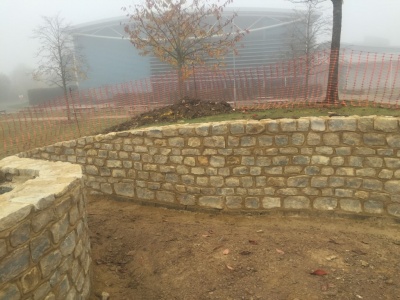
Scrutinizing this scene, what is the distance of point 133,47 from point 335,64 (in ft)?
78.6

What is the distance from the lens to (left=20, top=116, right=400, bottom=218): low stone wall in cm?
493

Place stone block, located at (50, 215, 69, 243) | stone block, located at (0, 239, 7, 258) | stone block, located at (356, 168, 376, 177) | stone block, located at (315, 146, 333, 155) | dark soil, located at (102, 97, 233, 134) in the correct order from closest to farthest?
stone block, located at (0, 239, 7, 258) → stone block, located at (50, 215, 69, 243) → stone block, located at (356, 168, 376, 177) → stone block, located at (315, 146, 333, 155) → dark soil, located at (102, 97, 233, 134)

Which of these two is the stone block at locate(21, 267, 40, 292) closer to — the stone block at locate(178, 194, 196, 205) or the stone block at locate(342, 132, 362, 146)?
the stone block at locate(178, 194, 196, 205)

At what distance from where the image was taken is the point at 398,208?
4.89 meters

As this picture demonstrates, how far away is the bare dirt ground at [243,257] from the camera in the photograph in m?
3.61

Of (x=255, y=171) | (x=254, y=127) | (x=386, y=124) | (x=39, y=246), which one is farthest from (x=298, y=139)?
(x=39, y=246)

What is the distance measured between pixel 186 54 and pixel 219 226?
6.89 m

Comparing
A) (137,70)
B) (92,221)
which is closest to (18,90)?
(137,70)

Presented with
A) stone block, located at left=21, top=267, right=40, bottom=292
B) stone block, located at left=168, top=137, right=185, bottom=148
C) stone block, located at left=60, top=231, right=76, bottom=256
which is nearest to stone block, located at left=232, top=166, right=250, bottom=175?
stone block, located at left=168, top=137, right=185, bottom=148

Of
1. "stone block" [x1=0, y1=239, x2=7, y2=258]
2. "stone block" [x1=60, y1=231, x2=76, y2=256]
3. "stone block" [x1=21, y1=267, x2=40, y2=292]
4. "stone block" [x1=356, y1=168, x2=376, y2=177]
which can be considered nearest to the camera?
"stone block" [x1=0, y1=239, x2=7, y2=258]

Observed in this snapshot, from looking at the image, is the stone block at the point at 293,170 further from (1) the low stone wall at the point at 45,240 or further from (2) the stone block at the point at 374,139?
(1) the low stone wall at the point at 45,240

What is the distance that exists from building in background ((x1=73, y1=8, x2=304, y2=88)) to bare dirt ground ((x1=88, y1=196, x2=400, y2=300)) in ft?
76.7

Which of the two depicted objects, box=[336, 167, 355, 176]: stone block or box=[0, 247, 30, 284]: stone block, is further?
box=[336, 167, 355, 176]: stone block

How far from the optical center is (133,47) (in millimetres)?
29281
